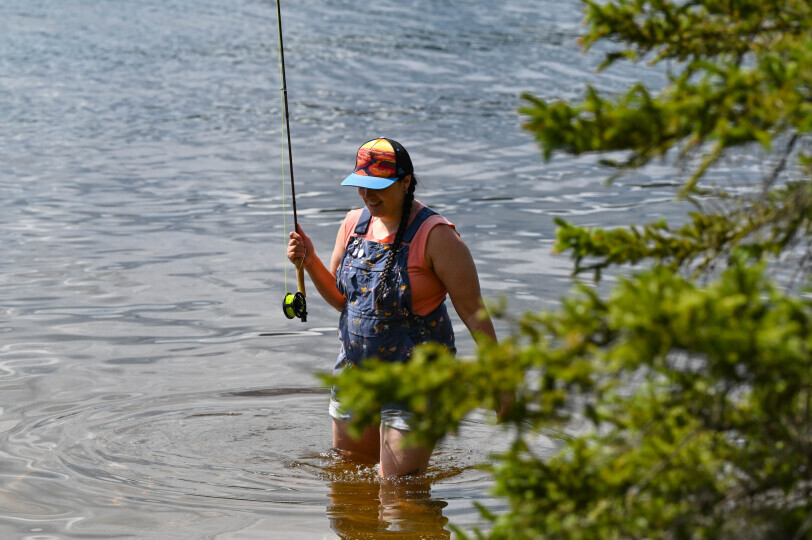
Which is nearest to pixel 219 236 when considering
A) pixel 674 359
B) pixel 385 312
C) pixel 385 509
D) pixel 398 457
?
pixel 385 509

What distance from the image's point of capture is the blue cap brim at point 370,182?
5801mm

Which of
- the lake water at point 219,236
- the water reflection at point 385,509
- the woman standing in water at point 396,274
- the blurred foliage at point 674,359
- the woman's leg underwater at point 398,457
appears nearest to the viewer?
the blurred foliage at point 674,359

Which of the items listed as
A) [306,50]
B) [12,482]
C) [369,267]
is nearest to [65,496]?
[12,482]

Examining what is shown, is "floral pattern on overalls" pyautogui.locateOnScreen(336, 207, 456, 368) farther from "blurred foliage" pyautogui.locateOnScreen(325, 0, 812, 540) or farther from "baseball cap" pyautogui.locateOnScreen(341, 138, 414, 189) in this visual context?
"blurred foliage" pyautogui.locateOnScreen(325, 0, 812, 540)

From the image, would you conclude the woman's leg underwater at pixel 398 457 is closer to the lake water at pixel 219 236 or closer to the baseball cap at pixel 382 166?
the lake water at pixel 219 236

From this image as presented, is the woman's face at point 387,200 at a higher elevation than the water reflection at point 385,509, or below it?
higher

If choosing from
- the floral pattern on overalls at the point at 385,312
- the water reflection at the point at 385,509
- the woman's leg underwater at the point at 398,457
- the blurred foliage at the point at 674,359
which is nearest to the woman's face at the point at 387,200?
the floral pattern on overalls at the point at 385,312

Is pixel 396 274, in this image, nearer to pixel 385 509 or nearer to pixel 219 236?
pixel 385 509

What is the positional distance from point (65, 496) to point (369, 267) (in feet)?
7.79

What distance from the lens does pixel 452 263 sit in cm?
577

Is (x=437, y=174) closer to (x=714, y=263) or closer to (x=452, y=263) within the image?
(x=452, y=263)

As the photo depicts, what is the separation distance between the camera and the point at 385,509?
653 centimetres

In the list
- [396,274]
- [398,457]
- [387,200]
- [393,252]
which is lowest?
[398,457]

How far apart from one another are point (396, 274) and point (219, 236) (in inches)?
306
